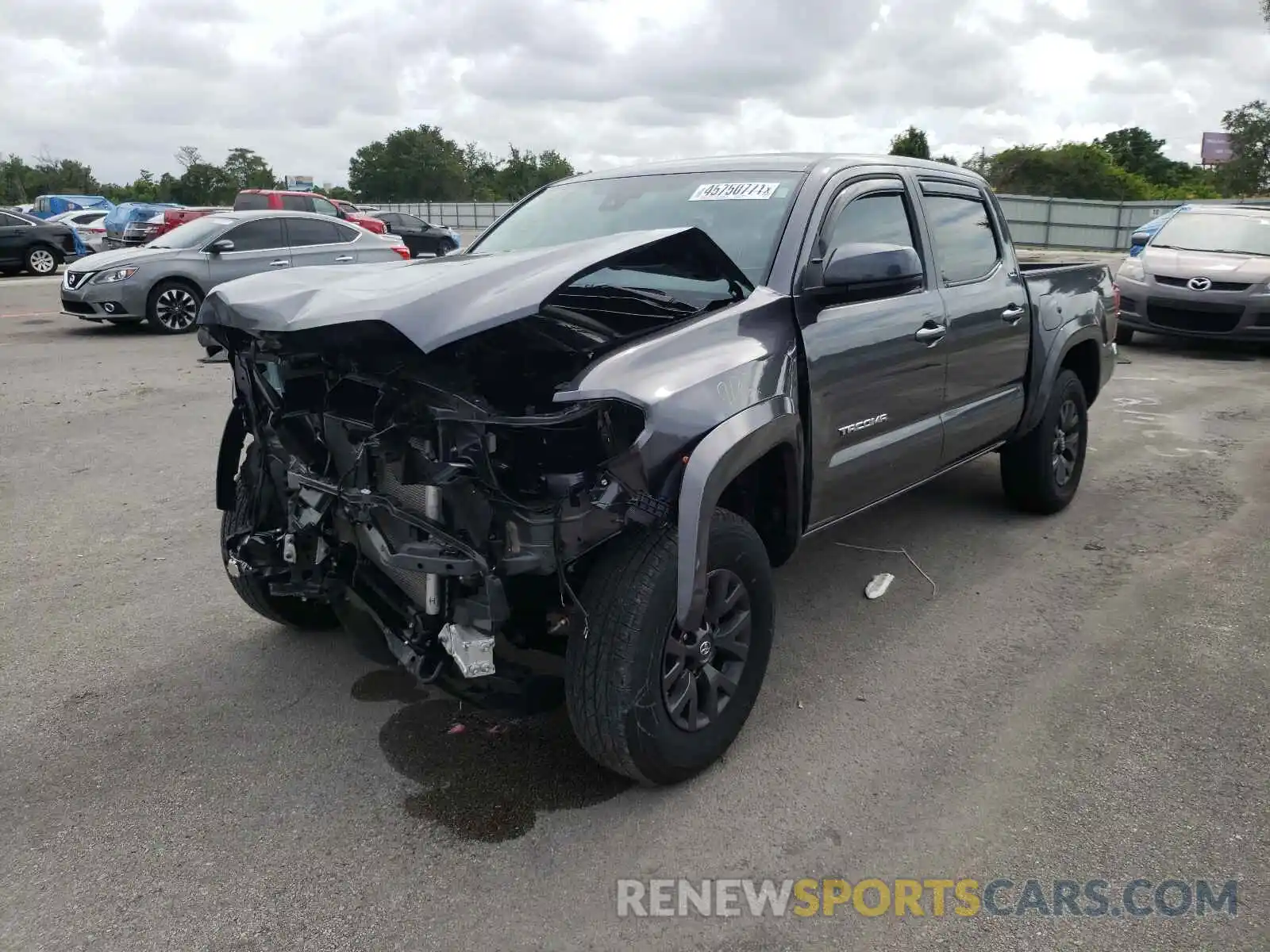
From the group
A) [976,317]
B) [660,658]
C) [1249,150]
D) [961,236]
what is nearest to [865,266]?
[976,317]

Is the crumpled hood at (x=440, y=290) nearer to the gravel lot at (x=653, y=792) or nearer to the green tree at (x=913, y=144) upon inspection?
the gravel lot at (x=653, y=792)

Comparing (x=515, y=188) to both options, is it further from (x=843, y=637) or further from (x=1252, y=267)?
(x=843, y=637)

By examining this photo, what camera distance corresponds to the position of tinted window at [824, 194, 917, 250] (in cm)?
384

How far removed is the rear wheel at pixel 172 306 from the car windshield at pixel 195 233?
2.03ft

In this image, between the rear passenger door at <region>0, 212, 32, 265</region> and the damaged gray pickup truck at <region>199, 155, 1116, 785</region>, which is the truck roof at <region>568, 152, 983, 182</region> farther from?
the rear passenger door at <region>0, 212, 32, 265</region>

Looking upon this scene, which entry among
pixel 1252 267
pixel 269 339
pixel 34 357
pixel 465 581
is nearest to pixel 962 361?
pixel 465 581

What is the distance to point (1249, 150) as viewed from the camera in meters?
45.7

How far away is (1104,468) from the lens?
6656 millimetres

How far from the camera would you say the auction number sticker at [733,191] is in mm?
3842

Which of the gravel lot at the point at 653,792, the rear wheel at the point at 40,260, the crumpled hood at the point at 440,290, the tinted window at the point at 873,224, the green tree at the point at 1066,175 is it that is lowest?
the gravel lot at the point at 653,792

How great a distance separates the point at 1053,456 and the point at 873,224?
209 centimetres

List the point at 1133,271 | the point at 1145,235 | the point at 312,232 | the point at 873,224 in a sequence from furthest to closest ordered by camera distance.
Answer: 1. the point at 1145,235
2. the point at 312,232
3. the point at 1133,271
4. the point at 873,224

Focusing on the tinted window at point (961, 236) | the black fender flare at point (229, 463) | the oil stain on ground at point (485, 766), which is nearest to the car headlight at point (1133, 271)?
the tinted window at point (961, 236)

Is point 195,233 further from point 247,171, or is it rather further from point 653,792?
point 247,171
